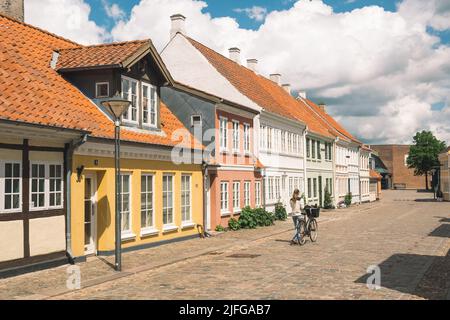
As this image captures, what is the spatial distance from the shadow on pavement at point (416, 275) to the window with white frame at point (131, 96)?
Result: 8.02 metres

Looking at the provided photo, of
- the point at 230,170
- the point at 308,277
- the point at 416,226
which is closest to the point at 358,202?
the point at 416,226

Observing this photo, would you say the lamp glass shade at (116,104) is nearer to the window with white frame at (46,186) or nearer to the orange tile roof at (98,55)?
the window with white frame at (46,186)

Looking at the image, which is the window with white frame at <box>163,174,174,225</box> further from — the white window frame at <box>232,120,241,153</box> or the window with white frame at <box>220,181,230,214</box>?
the white window frame at <box>232,120,241,153</box>

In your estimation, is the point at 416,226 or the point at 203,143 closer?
the point at 203,143

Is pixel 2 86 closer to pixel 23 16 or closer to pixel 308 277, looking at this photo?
pixel 23 16

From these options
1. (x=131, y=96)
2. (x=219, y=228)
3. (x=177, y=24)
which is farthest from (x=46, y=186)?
(x=177, y=24)

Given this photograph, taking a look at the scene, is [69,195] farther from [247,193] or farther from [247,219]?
[247,193]

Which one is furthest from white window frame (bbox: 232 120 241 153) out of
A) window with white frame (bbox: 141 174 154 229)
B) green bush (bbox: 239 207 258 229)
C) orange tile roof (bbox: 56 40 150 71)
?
orange tile roof (bbox: 56 40 150 71)

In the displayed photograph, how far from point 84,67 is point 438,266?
33.9 feet

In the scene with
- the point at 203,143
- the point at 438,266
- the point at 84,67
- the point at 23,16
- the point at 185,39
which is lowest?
the point at 438,266

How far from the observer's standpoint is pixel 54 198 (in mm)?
12328

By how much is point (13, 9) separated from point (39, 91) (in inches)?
223

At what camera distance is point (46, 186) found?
39.6 feet
